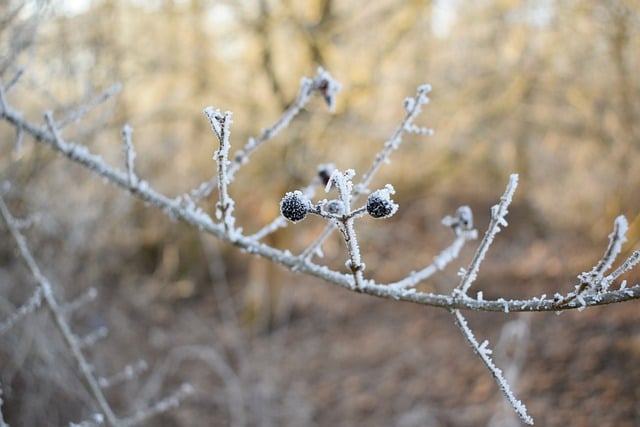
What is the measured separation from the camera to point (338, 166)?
713cm

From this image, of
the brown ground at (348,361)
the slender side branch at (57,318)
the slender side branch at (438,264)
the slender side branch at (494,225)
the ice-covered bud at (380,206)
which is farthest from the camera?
the brown ground at (348,361)

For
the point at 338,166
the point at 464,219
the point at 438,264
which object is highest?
the point at 338,166

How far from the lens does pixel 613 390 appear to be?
446cm

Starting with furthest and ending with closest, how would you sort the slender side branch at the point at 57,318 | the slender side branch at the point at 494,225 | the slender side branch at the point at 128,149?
the slender side branch at the point at 57,318
the slender side branch at the point at 128,149
the slender side branch at the point at 494,225

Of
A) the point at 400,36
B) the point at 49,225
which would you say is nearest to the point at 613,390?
the point at 400,36

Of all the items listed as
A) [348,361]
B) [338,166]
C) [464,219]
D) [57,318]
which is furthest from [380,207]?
[338,166]

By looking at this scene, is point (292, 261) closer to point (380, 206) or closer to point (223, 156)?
point (223, 156)

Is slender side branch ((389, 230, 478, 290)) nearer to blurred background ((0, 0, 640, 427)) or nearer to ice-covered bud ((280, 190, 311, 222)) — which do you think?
ice-covered bud ((280, 190, 311, 222))

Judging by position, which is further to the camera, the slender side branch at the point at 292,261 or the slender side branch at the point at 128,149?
the slender side branch at the point at 128,149

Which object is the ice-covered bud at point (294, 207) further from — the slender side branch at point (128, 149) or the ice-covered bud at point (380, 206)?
the slender side branch at point (128, 149)

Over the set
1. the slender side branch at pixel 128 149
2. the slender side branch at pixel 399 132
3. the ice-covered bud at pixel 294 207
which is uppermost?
the slender side branch at pixel 128 149

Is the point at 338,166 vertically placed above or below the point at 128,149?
above

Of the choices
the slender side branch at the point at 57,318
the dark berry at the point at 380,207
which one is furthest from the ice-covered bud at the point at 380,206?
the slender side branch at the point at 57,318

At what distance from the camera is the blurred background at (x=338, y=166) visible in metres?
4.56
